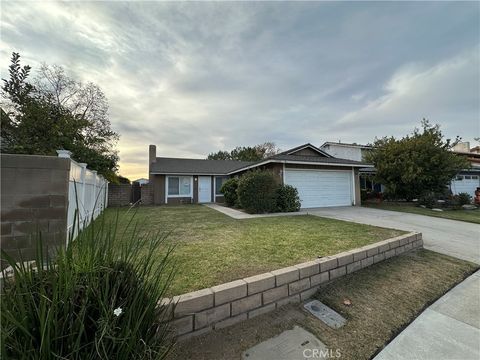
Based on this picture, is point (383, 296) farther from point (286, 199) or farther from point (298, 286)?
point (286, 199)

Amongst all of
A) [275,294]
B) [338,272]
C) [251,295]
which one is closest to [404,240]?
[338,272]

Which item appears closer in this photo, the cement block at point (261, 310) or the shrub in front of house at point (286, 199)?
the cement block at point (261, 310)

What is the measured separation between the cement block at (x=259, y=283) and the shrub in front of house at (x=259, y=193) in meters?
7.69

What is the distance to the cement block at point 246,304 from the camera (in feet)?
8.09

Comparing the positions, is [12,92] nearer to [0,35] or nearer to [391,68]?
[0,35]

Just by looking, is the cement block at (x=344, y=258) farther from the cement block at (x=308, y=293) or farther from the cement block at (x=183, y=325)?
the cement block at (x=183, y=325)

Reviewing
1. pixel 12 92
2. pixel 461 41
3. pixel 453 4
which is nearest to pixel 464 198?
pixel 461 41

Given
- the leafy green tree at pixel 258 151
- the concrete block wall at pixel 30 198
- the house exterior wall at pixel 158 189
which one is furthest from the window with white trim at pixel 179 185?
the leafy green tree at pixel 258 151

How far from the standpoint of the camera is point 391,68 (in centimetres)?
912

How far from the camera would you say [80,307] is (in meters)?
1.40

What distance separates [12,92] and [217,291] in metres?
11.3

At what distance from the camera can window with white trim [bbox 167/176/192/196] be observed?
17828mm

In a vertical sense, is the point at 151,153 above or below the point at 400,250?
above

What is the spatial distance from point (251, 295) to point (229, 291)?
0.31 m
